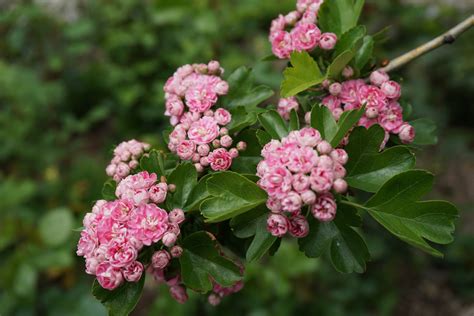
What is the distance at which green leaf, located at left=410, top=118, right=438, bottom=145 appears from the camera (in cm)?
115

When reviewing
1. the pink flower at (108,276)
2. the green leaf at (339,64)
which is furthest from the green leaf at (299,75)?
the pink flower at (108,276)

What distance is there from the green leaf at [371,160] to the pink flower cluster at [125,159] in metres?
0.46

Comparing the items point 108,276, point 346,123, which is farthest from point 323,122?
point 108,276

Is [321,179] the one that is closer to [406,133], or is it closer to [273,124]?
[273,124]

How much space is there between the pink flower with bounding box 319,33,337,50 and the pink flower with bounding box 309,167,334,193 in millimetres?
380

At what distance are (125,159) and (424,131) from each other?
73cm

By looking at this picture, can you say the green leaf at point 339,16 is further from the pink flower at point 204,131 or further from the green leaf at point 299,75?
the pink flower at point 204,131

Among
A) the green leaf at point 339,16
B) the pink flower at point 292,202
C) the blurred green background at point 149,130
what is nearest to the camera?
the pink flower at point 292,202

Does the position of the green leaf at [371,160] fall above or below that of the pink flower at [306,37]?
below

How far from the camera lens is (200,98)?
106 centimetres

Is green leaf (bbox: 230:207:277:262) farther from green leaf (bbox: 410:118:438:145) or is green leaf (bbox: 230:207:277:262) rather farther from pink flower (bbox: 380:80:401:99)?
green leaf (bbox: 410:118:438:145)

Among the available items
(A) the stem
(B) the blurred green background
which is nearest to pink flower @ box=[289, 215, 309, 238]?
(A) the stem

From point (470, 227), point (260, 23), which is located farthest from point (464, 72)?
point (260, 23)

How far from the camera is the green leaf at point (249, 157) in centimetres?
100
